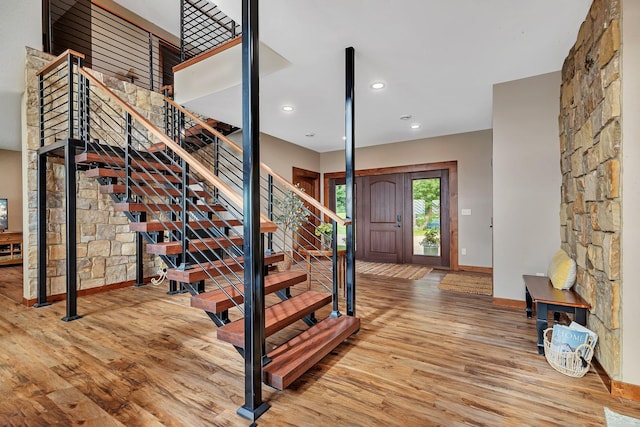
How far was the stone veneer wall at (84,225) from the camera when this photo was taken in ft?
11.2

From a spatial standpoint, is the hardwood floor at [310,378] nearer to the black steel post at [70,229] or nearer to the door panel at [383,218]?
the black steel post at [70,229]

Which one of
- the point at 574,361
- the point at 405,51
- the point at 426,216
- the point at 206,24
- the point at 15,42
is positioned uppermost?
the point at 206,24

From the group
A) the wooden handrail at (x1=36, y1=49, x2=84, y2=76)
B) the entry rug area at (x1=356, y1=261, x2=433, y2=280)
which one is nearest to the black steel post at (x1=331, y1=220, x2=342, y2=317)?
the entry rug area at (x1=356, y1=261, x2=433, y2=280)

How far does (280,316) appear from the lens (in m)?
2.06

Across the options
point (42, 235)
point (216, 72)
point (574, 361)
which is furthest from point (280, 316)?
point (42, 235)

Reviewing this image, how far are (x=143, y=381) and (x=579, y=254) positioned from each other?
3.24m

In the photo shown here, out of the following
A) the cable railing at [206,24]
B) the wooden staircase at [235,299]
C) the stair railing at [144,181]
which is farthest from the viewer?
the cable railing at [206,24]

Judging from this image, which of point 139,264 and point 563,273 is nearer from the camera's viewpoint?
point 563,273

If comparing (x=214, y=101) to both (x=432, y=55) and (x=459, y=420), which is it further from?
(x=459, y=420)

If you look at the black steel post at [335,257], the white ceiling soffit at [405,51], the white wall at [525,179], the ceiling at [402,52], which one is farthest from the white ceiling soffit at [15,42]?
the white wall at [525,179]

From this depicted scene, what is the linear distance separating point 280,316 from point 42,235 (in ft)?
10.3

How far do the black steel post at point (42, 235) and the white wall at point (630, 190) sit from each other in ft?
16.6

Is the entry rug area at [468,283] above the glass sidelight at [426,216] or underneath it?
underneath

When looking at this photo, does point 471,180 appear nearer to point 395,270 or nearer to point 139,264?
point 395,270
